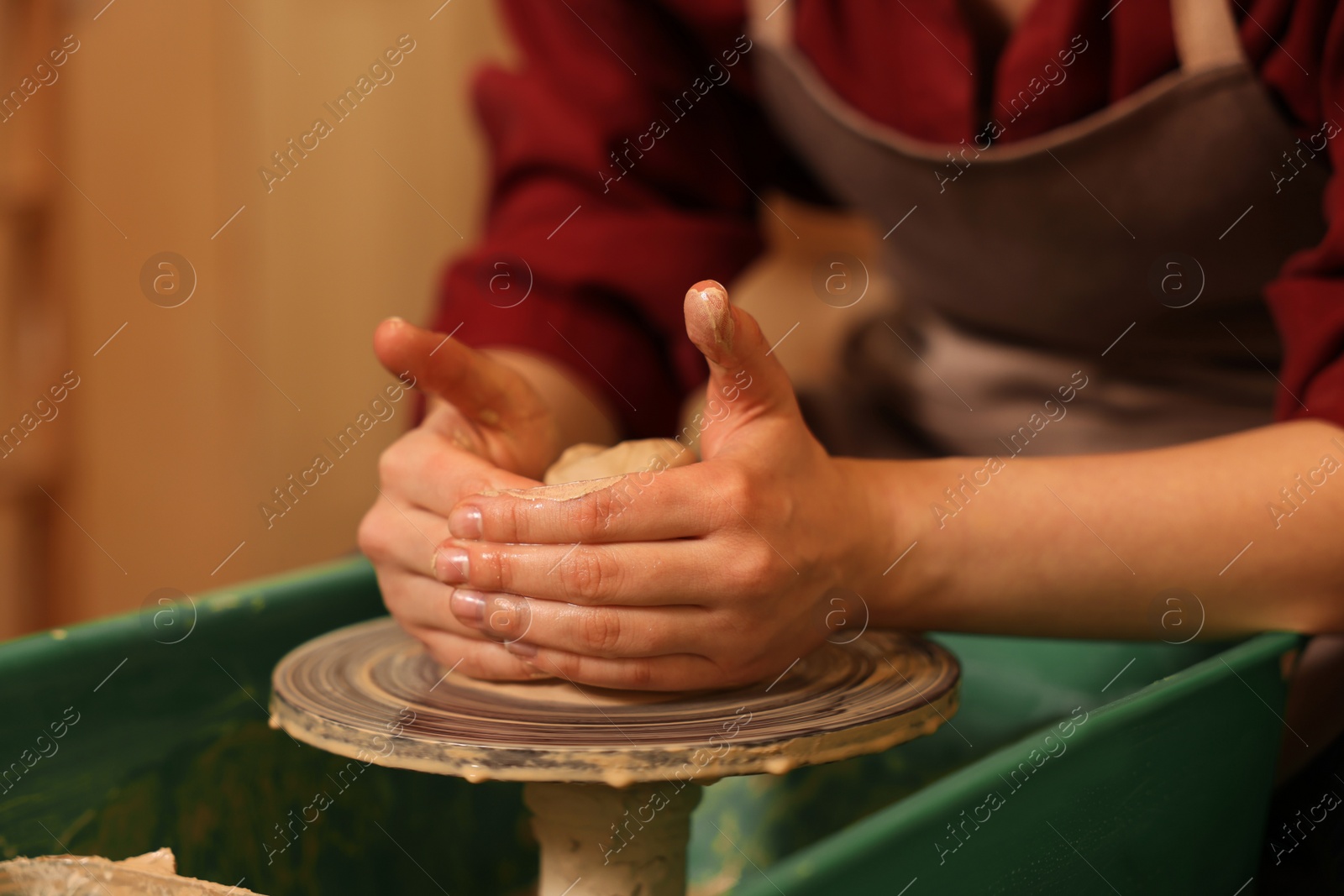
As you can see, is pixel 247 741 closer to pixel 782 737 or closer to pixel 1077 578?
pixel 782 737

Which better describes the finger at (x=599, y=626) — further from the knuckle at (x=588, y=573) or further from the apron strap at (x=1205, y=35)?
Answer: the apron strap at (x=1205, y=35)

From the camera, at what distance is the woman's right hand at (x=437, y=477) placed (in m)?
0.49

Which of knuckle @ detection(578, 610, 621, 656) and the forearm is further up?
Answer: knuckle @ detection(578, 610, 621, 656)

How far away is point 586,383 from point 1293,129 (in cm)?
47

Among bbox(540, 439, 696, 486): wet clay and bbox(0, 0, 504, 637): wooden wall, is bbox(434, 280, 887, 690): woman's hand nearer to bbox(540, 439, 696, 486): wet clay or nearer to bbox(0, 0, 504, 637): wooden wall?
bbox(540, 439, 696, 486): wet clay

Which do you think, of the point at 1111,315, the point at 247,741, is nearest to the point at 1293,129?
the point at 1111,315

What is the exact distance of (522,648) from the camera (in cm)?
45

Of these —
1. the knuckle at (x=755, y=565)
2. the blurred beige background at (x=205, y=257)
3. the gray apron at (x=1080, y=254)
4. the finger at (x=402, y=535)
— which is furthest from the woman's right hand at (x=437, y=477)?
the blurred beige background at (x=205, y=257)

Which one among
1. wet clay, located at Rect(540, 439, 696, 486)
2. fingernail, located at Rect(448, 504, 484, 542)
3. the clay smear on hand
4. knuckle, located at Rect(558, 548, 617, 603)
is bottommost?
knuckle, located at Rect(558, 548, 617, 603)

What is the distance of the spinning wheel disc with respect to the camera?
15.7 inches

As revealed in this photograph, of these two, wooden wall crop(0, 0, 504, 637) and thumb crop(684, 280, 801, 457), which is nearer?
thumb crop(684, 280, 801, 457)

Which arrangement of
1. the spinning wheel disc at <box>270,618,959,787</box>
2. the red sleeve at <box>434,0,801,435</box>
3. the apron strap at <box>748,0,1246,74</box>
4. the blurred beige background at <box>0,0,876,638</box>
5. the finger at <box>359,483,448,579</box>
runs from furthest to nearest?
the blurred beige background at <box>0,0,876,638</box> < the red sleeve at <box>434,0,801,435</box> < the apron strap at <box>748,0,1246,74</box> < the finger at <box>359,483,448,579</box> < the spinning wheel disc at <box>270,618,959,787</box>

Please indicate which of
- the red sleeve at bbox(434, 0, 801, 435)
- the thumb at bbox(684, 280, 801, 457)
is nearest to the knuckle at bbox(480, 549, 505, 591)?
the thumb at bbox(684, 280, 801, 457)

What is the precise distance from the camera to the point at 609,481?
17.3 inches
